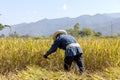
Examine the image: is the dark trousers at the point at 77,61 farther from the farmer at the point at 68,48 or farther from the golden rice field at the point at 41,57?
the golden rice field at the point at 41,57

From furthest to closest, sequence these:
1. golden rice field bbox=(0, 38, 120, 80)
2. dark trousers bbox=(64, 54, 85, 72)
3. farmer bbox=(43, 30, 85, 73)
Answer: golden rice field bbox=(0, 38, 120, 80) → dark trousers bbox=(64, 54, 85, 72) → farmer bbox=(43, 30, 85, 73)

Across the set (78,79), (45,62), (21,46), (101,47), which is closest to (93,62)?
(101,47)

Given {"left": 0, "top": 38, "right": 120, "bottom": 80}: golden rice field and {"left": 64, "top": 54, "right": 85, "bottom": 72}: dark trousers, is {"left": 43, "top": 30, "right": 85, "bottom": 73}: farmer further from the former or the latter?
{"left": 0, "top": 38, "right": 120, "bottom": 80}: golden rice field

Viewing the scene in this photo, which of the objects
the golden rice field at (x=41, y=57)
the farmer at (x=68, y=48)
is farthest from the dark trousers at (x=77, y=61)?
the golden rice field at (x=41, y=57)

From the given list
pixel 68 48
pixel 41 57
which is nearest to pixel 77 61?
pixel 68 48

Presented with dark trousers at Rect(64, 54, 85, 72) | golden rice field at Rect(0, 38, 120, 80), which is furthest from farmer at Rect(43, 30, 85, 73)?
golden rice field at Rect(0, 38, 120, 80)

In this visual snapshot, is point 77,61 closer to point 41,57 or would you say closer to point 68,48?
point 68,48

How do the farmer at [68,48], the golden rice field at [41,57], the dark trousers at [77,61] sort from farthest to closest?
the golden rice field at [41,57] < the dark trousers at [77,61] < the farmer at [68,48]

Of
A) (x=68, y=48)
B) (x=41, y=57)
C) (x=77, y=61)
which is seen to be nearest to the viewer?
(x=68, y=48)

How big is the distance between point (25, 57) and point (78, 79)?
3448mm

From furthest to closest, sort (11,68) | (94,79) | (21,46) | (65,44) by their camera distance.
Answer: (21,46) < (11,68) < (65,44) < (94,79)

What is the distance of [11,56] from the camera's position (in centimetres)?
930

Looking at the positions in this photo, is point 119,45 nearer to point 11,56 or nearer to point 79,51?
point 79,51

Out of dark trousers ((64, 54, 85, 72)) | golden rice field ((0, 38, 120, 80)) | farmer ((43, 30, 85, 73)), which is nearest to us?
farmer ((43, 30, 85, 73))
